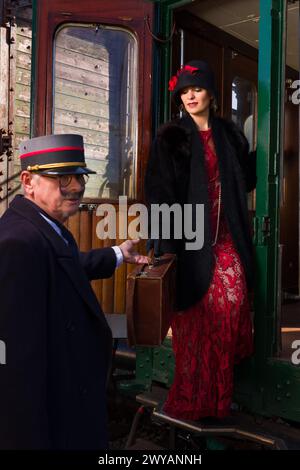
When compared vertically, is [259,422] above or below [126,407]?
above

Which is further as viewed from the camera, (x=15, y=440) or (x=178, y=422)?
(x=178, y=422)

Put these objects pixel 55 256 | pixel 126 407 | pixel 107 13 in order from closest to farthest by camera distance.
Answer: pixel 55 256 → pixel 107 13 → pixel 126 407

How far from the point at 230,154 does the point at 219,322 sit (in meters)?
0.88

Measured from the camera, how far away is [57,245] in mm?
1578

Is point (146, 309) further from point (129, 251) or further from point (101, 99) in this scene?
point (101, 99)

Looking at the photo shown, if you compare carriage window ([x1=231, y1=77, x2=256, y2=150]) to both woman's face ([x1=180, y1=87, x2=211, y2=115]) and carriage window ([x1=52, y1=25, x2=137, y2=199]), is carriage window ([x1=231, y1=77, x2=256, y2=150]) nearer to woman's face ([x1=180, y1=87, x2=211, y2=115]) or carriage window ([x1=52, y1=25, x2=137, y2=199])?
carriage window ([x1=52, y1=25, x2=137, y2=199])

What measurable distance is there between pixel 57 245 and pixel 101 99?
250 cm

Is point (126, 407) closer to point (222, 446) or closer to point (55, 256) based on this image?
point (222, 446)

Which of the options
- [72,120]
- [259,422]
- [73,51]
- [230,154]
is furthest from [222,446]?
[73,51]

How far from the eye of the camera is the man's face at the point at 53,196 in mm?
1688

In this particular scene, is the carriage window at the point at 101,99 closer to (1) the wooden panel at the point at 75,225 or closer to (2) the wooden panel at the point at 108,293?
(1) the wooden panel at the point at 75,225

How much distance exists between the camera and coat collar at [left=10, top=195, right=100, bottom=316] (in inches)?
61.9

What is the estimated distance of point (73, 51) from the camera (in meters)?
3.69

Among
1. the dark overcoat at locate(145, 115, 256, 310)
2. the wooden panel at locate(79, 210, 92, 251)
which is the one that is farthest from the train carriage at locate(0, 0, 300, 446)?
the dark overcoat at locate(145, 115, 256, 310)
